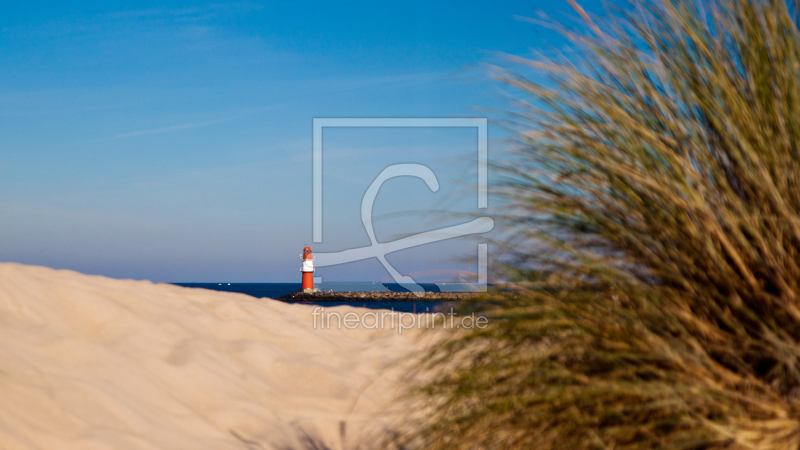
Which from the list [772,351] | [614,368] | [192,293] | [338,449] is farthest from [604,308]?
[192,293]

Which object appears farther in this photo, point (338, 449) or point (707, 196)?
point (338, 449)

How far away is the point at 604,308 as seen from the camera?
1.46 m

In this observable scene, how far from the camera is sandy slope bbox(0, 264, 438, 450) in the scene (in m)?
2.92

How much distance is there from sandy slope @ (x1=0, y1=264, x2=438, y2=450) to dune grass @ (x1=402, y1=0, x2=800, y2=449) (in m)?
0.89

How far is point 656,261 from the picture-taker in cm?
143

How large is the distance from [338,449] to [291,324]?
260 cm

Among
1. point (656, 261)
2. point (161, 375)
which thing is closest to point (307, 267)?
point (161, 375)

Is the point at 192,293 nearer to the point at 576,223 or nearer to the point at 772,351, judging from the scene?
the point at 576,223

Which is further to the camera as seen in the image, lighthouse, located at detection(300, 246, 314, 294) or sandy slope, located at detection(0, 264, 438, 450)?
lighthouse, located at detection(300, 246, 314, 294)

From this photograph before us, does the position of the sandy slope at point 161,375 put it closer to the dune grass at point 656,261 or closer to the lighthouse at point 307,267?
the dune grass at point 656,261

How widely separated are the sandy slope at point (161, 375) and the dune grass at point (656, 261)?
89cm

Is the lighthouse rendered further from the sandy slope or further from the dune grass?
the dune grass

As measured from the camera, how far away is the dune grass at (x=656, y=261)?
1339mm

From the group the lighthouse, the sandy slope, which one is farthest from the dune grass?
the lighthouse
